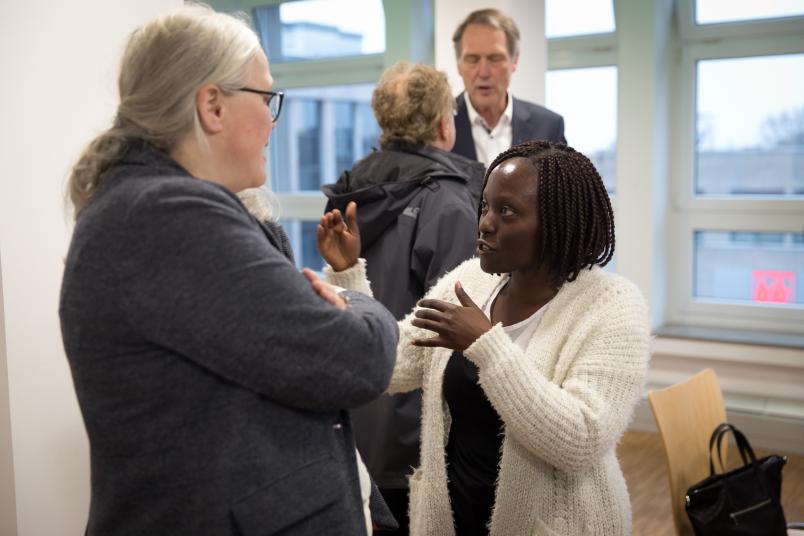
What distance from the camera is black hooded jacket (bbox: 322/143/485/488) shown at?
2.29 metres

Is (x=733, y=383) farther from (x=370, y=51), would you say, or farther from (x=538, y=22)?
(x=370, y=51)

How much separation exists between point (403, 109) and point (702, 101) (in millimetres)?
2916

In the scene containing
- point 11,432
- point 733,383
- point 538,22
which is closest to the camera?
point 11,432

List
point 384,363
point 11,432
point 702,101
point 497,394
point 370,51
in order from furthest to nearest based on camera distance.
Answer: point 370,51 → point 702,101 → point 11,432 → point 497,394 → point 384,363

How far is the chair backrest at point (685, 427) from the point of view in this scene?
211 cm

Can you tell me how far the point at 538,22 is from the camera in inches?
148

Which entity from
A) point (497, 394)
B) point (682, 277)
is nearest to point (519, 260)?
point (497, 394)

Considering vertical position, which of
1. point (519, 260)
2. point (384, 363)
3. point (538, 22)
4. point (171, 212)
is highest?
point (538, 22)

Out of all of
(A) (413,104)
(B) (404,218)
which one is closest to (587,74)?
(A) (413,104)

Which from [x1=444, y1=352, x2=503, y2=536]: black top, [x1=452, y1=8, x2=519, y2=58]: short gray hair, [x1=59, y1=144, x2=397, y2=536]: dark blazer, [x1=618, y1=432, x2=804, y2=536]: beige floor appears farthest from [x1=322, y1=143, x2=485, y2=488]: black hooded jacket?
[x1=618, y1=432, x2=804, y2=536]: beige floor

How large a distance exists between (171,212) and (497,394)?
66 centimetres

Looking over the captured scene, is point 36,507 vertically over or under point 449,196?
under

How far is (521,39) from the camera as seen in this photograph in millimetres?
3686

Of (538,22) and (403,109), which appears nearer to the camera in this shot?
(403,109)
